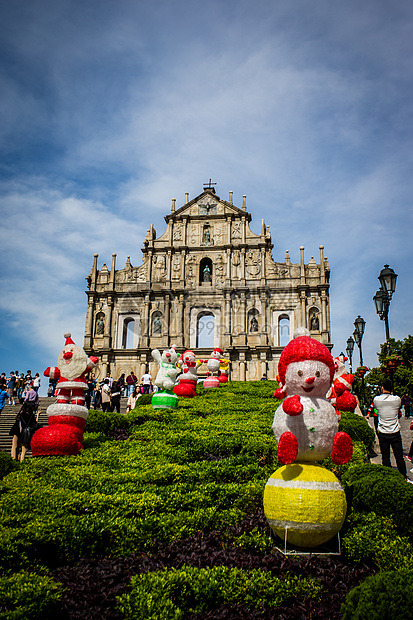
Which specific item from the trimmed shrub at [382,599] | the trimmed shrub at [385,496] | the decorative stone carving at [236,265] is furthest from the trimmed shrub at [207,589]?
the decorative stone carving at [236,265]

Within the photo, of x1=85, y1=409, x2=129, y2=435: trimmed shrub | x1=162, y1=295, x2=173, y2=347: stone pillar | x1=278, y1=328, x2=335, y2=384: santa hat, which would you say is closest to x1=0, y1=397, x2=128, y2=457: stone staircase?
x1=85, y1=409, x2=129, y2=435: trimmed shrub

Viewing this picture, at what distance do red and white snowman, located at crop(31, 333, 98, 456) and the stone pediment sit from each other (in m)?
26.5

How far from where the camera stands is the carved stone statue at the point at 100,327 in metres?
33.1

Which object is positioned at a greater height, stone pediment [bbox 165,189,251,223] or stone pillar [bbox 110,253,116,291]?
stone pediment [bbox 165,189,251,223]

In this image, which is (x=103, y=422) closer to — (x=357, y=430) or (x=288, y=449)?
(x=357, y=430)

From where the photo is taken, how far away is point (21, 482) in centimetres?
679

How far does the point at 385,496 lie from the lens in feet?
18.3

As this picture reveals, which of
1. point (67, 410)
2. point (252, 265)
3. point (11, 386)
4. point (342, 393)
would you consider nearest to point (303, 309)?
point (252, 265)

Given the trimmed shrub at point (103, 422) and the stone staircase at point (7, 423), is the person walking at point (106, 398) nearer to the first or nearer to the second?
the stone staircase at point (7, 423)

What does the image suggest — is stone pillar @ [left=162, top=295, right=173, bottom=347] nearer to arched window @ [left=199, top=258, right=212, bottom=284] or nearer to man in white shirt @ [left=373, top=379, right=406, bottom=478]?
arched window @ [left=199, top=258, right=212, bottom=284]

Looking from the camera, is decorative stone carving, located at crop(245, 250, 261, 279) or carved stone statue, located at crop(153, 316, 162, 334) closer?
carved stone statue, located at crop(153, 316, 162, 334)

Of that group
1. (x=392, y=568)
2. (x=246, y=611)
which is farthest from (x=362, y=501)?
(x=246, y=611)

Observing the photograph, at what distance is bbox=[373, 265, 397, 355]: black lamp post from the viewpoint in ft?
34.2

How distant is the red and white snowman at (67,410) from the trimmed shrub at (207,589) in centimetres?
434
